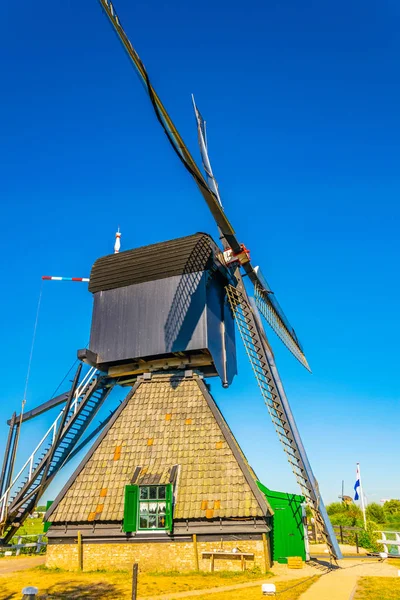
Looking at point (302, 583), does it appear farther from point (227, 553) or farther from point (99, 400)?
point (99, 400)

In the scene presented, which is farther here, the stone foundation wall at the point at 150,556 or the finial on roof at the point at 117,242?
the finial on roof at the point at 117,242

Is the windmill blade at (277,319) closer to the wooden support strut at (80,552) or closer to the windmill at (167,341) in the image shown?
the windmill at (167,341)

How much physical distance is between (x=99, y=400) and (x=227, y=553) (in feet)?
27.0

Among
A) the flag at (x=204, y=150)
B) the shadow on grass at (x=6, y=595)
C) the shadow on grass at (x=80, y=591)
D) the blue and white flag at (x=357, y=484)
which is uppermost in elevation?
the flag at (x=204, y=150)

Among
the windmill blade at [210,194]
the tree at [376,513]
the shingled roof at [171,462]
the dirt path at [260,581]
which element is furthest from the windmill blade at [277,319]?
the tree at [376,513]

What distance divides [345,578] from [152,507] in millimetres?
5857


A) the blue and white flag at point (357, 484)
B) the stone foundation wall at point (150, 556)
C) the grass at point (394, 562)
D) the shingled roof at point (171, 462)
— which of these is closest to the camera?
the stone foundation wall at point (150, 556)

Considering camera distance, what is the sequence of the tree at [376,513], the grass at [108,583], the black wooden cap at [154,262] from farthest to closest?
the tree at [376,513], the black wooden cap at [154,262], the grass at [108,583]

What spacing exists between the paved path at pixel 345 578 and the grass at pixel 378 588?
199mm

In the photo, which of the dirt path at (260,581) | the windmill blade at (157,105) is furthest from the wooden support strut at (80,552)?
the windmill blade at (157,105)

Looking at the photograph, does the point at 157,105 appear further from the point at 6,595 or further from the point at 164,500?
the point at 6,595

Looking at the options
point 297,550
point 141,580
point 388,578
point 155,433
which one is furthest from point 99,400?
point 388,578

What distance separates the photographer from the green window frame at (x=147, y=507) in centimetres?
1331

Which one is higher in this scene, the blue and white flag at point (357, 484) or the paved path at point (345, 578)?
the blue and white flag at point (357, 484)
